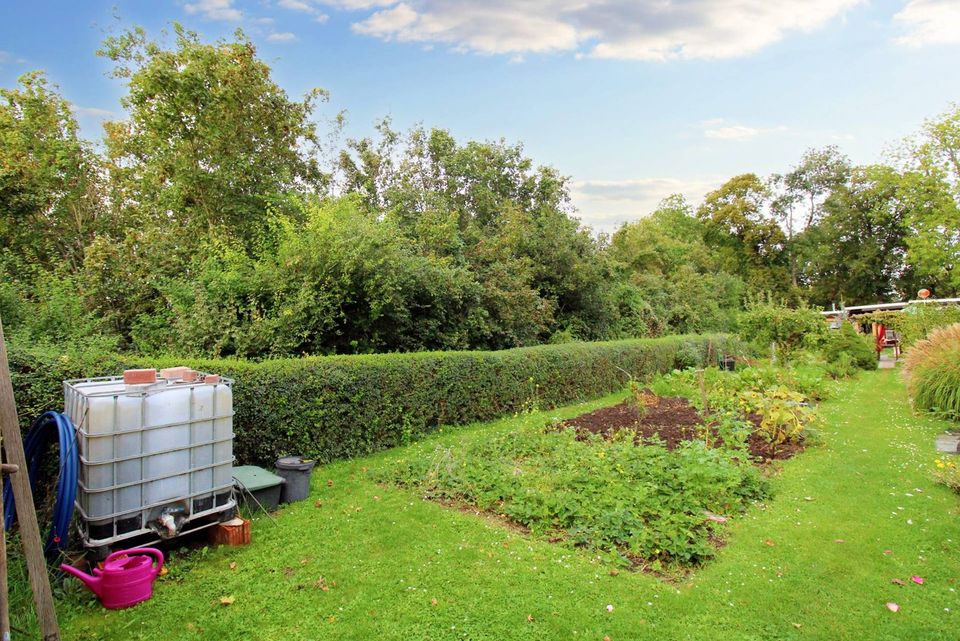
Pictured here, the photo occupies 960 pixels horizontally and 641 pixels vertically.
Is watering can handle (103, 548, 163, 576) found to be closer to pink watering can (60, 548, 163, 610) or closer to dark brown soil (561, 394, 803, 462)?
pink watering can (60, 548, 163, 610)

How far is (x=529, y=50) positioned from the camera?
10359mm

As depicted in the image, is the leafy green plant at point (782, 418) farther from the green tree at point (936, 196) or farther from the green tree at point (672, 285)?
the green tree at point (936, 196)

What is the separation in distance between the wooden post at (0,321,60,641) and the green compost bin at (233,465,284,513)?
1855 mm

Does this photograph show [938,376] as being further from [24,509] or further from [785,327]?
[24,509]

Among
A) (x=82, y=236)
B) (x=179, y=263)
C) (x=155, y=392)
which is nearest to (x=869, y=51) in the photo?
(x=155, y=392)

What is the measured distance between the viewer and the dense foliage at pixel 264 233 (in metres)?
7.82

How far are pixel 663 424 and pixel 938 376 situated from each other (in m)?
5.05

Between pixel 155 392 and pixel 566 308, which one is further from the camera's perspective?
pixel 566 308

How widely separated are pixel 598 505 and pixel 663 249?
23.7 metres

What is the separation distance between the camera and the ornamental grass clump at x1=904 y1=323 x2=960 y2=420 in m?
8.12

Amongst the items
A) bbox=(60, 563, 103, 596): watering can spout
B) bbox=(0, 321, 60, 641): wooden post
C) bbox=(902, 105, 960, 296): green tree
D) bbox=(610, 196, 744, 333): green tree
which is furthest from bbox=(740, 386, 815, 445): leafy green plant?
bbox=(902, 105, 960, 296): green tree

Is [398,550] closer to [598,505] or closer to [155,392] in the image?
[598,505]

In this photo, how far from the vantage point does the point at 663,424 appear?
7.70m

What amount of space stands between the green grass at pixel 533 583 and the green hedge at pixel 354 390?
3.96 feet
